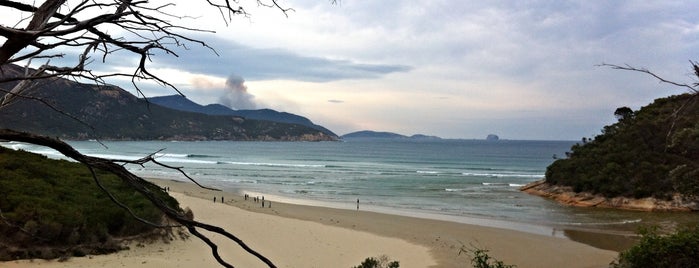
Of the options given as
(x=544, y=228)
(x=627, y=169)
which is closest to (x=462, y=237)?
(x=544, y=228)

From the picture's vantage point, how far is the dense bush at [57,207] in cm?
1167

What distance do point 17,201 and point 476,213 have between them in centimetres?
2382

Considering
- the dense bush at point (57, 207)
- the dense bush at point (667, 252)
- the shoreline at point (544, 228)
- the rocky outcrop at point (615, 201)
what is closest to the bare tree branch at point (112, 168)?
the dense bush at point (667, 252)

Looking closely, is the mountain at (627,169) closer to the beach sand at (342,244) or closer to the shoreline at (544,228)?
the shoreline at (544,228)

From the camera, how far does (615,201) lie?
34.0 metres

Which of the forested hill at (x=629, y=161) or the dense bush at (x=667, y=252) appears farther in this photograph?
the forested hill at (x=629, y=161)

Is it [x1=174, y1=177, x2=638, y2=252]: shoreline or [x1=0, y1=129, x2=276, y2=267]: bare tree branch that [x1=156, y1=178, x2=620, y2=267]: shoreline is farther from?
[x1=0, y1=129, x2=276, y2=267]: bare tree branch

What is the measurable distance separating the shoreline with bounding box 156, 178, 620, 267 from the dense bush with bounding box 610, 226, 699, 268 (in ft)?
24.3

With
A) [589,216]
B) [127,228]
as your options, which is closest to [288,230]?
[127,228]

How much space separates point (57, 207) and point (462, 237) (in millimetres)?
15597

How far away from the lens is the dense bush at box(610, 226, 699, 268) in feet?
28.5

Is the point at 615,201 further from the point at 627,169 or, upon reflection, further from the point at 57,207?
the point at 57,207

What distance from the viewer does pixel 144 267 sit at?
11664 millimetres

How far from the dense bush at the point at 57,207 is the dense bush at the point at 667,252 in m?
9.86
